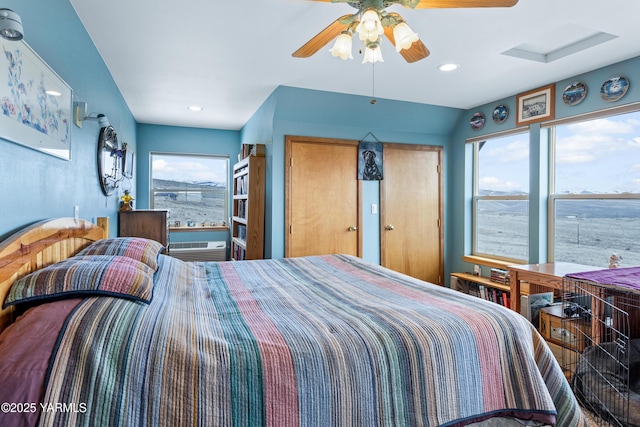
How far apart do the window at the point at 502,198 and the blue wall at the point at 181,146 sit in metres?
3.69

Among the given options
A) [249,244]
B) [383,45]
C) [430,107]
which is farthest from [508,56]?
[249,244]

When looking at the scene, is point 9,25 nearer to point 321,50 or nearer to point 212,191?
point 321,50

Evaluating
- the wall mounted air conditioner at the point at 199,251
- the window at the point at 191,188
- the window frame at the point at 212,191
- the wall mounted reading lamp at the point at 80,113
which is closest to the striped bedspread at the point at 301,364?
the wall mounted reading lamp at the point at 80,113

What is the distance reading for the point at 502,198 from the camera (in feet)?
12.9

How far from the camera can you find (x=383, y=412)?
1074 millimetres

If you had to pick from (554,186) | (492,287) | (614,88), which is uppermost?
(614,88)

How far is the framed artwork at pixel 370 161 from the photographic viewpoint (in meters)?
4.06

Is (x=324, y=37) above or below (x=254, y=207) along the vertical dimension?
above

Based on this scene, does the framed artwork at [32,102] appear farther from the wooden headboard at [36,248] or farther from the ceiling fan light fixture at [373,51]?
the ceiling fan light fixture at [373,51]

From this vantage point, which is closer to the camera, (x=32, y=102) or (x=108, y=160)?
(x=32, y=102)

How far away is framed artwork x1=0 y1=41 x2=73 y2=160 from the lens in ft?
4.11

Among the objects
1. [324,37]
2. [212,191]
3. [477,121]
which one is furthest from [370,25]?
[212,191]

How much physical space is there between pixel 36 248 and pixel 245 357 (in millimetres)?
1000

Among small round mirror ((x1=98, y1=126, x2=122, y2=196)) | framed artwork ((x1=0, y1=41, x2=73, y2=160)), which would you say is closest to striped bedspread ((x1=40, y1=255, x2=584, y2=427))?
framed artwork ((x1=0, y1=41, x2=73, y2=160))
